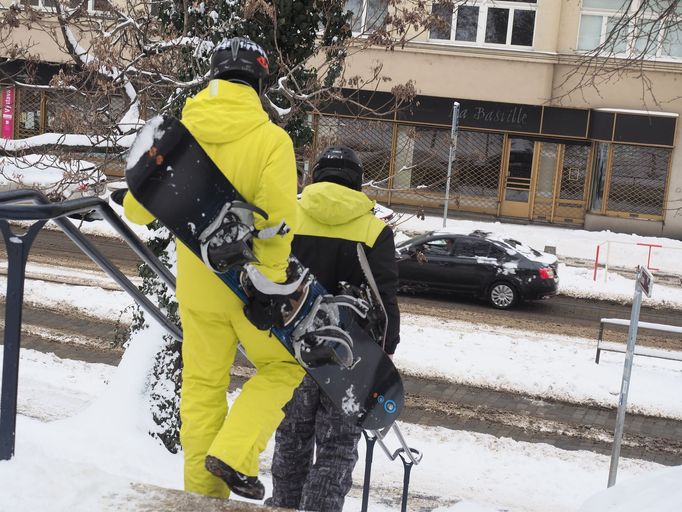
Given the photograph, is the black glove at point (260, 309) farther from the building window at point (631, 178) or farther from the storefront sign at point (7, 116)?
the storefront sign at point (7, 116)

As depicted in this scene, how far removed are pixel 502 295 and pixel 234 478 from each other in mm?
14004

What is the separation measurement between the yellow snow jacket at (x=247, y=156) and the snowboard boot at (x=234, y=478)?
595mm

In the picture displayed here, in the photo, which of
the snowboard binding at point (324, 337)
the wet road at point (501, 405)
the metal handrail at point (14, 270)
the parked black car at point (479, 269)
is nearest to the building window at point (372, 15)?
the wet road at point (501, 405)

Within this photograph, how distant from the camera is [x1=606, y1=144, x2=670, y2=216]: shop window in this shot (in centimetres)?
2622

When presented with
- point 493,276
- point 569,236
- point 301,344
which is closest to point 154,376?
point 301,344

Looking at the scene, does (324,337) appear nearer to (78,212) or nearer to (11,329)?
(78,212)

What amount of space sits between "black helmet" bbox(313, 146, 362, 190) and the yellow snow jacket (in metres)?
1.01

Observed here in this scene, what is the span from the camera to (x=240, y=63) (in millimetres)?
3666

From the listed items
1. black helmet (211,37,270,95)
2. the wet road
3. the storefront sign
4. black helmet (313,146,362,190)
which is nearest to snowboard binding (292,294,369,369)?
black helmet (313,146,362,190)

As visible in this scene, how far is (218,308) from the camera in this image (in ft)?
12.1

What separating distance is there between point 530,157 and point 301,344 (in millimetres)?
24052

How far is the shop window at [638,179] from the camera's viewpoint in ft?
86.0

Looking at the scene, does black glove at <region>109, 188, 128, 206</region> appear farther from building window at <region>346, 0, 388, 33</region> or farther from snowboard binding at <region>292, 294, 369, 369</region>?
building window at <region>346, 0, 388, 33</region>

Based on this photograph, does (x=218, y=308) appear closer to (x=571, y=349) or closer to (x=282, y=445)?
(x=282, y=445)
